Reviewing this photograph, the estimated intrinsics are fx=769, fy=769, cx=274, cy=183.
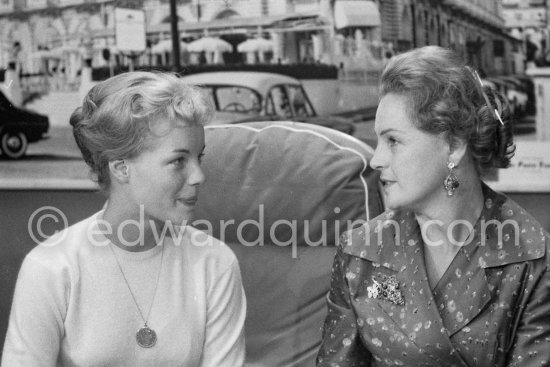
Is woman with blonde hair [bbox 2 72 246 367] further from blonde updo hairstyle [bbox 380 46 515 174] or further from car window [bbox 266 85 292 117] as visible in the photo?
car window [bbox 266 85 292 117]

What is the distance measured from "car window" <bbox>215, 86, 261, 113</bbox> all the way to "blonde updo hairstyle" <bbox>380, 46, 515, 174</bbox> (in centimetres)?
134

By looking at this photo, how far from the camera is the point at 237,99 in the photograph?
2.91 metres

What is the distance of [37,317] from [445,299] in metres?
0.80

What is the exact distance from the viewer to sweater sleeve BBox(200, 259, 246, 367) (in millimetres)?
1596

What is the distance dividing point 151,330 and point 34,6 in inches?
79.5

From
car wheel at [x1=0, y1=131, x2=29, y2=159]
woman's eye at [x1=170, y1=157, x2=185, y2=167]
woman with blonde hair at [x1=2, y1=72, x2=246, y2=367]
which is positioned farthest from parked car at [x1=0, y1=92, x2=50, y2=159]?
woman's eye at [x1=170, y1=157, x2=185, y2=167]

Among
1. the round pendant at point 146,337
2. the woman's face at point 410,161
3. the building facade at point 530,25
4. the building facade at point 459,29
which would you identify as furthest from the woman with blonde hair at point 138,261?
the building facade at point 530,25

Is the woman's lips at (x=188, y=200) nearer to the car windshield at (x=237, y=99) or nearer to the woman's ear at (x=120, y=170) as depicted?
the woman's ear at (x=120, y=170)

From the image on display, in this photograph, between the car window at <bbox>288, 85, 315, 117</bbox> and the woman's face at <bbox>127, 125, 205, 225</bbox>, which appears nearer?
the woman's face at <bbox>127, 125, 205, 225</bbox>

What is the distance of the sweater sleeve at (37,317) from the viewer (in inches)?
58.0

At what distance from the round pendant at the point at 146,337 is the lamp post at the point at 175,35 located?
1.58 m

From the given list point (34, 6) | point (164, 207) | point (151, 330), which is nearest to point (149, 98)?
point (164, 207)

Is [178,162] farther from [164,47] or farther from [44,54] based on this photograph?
[44,54]

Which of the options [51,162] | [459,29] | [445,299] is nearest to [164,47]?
[51,162]
